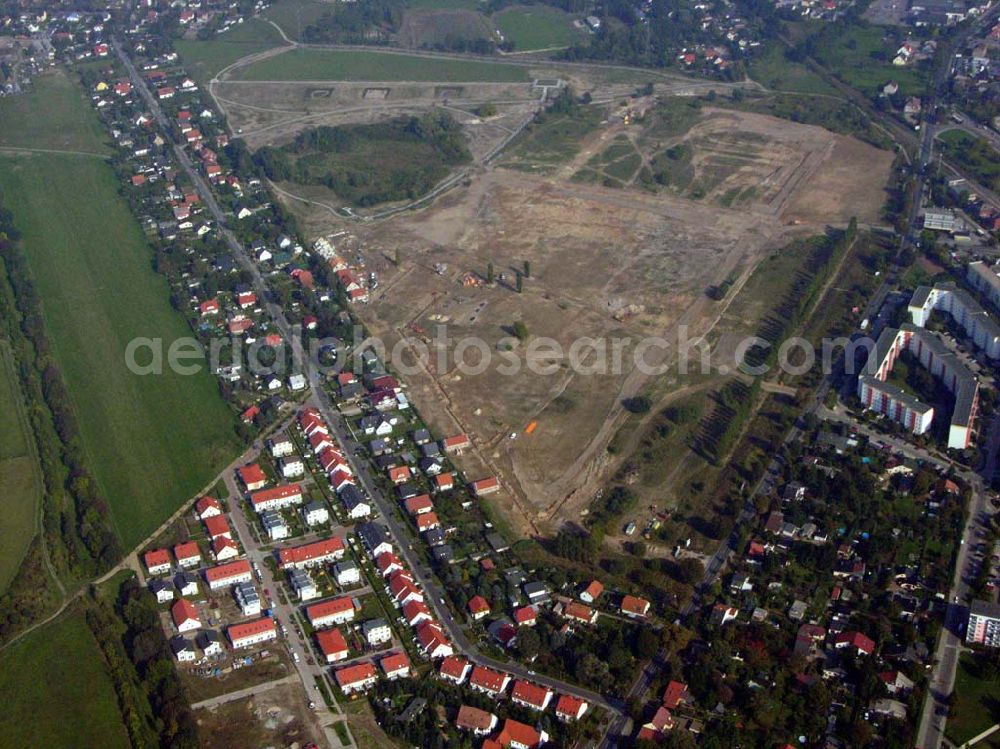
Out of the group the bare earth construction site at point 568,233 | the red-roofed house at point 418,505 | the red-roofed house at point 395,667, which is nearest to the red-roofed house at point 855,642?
the bare earth construction site at point 568,233

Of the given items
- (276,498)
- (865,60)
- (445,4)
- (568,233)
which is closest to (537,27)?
(445,4)

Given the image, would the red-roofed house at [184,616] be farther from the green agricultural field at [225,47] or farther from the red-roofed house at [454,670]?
the green agricultural field at [225,47]

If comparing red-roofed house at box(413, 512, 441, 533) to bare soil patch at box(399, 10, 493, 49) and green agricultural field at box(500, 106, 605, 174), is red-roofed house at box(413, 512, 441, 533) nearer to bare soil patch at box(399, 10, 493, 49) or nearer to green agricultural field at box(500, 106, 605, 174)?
green agricultural field at box(500, 106, 605, 174)

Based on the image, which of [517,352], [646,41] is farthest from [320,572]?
[646,41]

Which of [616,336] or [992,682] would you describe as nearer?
[992,682]

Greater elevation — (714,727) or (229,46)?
(714,727)

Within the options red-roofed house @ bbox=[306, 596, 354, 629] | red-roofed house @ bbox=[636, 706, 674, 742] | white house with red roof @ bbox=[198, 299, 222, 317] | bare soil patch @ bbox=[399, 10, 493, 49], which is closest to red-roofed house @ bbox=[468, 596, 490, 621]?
red-roofed house @ bbox=[306, 596, 354, 629]

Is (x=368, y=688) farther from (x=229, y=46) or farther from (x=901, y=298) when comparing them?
(x=229, y=46)
